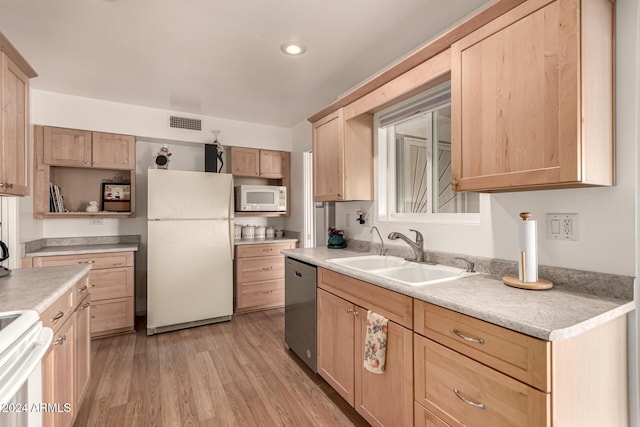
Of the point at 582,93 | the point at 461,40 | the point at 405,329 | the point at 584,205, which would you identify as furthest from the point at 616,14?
the point at 405,329

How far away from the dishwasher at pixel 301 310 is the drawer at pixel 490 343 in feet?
3.56

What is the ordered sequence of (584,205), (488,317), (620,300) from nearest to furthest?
(488,317) < (620,300) < (584,205)

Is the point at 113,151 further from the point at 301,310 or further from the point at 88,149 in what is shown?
the point at 301,310

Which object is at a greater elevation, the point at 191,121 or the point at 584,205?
the point at 191,121

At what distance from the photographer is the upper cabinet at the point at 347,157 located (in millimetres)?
2611

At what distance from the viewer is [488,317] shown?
109 cm

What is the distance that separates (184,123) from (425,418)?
374 cm

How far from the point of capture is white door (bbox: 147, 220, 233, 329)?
3252mm

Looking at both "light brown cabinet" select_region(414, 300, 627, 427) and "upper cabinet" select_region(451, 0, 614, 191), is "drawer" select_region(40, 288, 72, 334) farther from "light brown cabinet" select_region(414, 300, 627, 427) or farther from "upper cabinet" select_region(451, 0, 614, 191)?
"upper cabinet" select_region(451, 0, 614, 191)

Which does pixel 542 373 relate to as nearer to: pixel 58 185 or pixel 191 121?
pixel 191 121

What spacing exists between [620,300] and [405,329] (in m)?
0.84

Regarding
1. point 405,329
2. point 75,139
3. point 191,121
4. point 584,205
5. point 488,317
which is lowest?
point 405,329

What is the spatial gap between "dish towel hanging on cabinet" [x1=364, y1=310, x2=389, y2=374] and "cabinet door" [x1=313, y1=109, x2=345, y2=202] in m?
1.19

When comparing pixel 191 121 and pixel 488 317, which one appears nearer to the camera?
pixel 488 317
